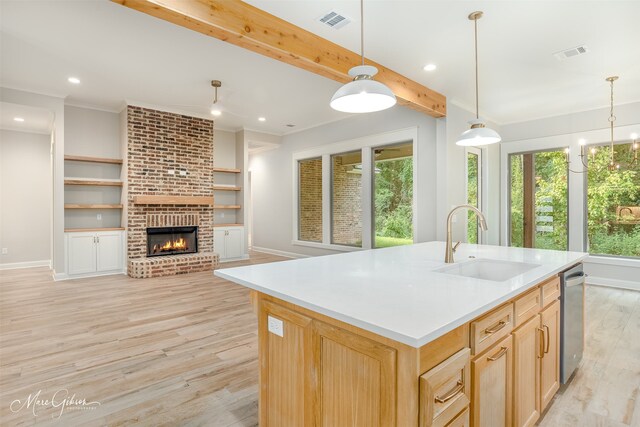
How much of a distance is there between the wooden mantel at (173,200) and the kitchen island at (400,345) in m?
4.81

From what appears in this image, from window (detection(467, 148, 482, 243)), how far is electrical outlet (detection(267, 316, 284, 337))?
5.20 meters

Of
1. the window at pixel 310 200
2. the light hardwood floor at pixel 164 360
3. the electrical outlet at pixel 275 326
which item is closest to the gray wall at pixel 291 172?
the window at pixel 310 200

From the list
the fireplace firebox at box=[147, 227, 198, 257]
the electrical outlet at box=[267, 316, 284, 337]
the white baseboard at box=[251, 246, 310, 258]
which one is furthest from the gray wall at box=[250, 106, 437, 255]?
the electrical outlet at box=[267, 316, 284, 337]

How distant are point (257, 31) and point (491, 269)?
2.65 metres

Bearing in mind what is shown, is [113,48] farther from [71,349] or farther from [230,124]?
[230,124]

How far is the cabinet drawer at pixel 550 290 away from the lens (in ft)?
6.34

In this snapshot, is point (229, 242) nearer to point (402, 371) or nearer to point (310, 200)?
point (310, 200)

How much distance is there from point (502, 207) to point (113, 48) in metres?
6.83

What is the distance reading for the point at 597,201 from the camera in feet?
18.4

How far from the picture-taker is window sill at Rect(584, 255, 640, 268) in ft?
17.0

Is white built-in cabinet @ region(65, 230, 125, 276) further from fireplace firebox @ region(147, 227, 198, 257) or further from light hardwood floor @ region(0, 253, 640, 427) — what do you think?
light hardwood floor @ region(0, 253, 640, 427)

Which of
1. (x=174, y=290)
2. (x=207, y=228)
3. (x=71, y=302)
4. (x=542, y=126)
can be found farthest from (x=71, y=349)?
(x=542, y=126)

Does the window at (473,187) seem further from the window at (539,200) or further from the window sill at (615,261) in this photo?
the window sill at (615,261)

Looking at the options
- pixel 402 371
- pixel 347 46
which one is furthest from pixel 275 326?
pixel 347 46
